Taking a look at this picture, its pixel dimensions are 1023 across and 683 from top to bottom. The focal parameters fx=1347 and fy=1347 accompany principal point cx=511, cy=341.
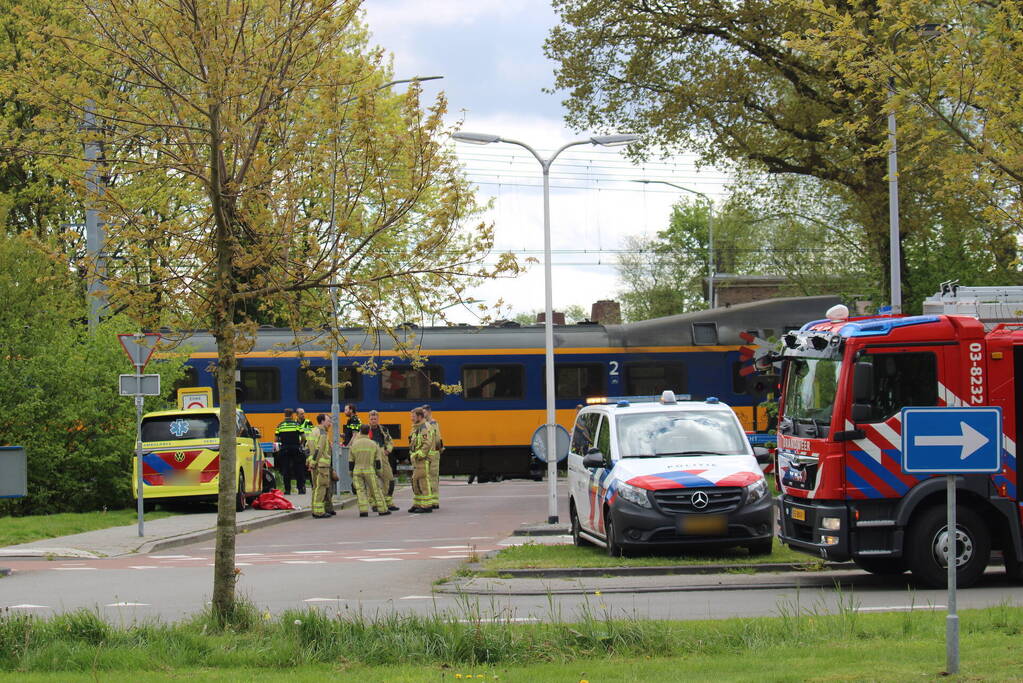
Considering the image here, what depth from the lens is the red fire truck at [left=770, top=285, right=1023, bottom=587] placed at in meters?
12.8

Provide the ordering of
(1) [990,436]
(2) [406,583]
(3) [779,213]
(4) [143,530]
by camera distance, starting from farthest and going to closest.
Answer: (3) [779,213] < (4) [143,530] < (2) [406,583] < (1) [990,436]

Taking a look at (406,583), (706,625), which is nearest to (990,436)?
(706,625)

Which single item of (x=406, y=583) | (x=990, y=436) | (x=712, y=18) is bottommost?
(x=406, y=583)

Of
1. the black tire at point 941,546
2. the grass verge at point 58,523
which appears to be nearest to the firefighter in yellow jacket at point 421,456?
the grass verge at point 58,523

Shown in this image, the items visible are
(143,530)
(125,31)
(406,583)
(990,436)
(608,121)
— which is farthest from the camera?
(608,121)

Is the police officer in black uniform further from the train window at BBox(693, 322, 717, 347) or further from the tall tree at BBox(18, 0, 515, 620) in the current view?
the tall tree at BBox(18, 0, 515, 620)

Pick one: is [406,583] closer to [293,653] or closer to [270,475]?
[293,653]

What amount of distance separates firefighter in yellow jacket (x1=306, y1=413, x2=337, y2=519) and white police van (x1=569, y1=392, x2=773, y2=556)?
27.1 feet

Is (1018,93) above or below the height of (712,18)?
below

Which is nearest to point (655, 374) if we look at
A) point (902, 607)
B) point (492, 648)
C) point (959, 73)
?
point (902, 607)

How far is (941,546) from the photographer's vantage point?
1283 cm

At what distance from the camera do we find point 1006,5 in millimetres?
10414

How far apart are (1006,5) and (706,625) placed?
17.4ft

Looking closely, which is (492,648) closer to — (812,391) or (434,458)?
(812,391)
